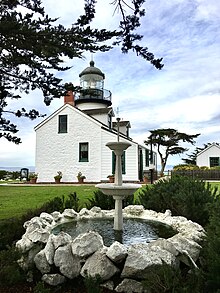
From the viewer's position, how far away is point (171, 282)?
2.89 m

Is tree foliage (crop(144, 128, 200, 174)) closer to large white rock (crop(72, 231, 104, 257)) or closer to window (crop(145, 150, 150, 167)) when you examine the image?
window (crop(145, 150, 150, 167))

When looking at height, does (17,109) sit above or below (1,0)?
below

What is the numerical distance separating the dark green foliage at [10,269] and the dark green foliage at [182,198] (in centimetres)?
341

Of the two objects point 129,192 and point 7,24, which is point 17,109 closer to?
point 7,24

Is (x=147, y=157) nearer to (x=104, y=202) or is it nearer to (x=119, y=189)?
(x=104, y=202)

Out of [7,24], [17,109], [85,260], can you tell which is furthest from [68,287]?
[7,24]

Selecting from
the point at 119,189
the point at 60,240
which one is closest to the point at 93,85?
the point at 119,189

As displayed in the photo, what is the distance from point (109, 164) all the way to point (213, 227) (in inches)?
734

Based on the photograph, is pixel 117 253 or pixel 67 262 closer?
pixel 117 253

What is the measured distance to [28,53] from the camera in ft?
12.4

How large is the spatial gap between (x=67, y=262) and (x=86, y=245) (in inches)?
12.3

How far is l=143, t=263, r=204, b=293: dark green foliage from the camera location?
2.85m

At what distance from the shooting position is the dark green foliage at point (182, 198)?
20.4ft

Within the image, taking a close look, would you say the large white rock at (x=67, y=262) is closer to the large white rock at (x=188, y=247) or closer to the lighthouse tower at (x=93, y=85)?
the large white rock at (x=188, y=247)
